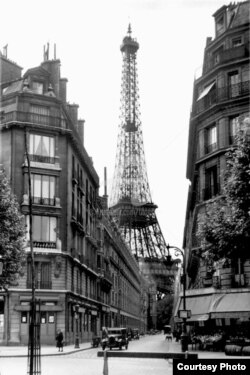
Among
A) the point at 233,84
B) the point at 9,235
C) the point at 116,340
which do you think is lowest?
the point at 116,340

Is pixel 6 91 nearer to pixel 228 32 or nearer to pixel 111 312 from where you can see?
pixel 228 32

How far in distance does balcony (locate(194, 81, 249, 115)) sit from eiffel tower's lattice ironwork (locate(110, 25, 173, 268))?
328 ft

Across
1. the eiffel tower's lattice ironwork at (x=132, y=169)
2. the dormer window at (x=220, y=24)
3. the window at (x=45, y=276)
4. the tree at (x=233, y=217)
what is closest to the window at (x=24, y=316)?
the window at (x=45, y=276)

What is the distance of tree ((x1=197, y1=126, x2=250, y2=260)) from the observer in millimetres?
26672

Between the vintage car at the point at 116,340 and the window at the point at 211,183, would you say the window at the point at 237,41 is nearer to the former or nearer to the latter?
the window at the point at 211,183

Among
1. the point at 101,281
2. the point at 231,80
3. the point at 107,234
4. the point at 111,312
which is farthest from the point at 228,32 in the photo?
the point at 111,312

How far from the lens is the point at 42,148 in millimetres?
61281

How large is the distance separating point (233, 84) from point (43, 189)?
21594mm

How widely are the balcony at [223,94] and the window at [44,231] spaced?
18.3 meters

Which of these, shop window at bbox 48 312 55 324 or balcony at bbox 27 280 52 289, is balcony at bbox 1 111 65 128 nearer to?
balcony at bbox 27 280 52 289

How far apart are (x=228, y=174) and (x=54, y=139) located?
34865mm

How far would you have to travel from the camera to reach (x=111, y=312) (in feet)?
335

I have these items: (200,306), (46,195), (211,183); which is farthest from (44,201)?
(200,306)

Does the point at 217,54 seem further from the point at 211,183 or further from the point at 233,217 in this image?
the point at 233,217
